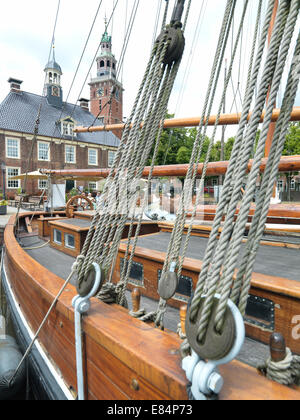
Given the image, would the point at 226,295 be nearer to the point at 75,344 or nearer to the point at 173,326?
the point at 75,344

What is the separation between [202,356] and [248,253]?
35 cm

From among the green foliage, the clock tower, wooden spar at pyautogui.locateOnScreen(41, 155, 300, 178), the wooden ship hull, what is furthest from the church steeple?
the wooden ship hull

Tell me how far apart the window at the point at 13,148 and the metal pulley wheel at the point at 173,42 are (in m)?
22.7

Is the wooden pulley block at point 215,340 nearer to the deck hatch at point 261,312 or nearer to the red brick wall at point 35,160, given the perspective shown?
the deck hatch at point 261,312

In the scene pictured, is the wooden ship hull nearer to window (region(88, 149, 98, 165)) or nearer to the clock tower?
window (region(88, 149, 98, 165))

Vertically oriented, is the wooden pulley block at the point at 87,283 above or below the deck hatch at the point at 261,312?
above

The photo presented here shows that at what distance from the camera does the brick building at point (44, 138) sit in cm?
2125

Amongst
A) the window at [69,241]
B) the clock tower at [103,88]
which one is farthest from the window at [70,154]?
the window at [69,241]

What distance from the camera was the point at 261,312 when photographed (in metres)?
1.65

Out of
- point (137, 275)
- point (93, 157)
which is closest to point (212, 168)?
point (137, 275)

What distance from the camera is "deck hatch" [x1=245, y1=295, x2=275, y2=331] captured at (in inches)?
62.9

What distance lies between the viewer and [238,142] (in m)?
0.90

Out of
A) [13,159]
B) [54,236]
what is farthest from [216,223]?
[13,159]

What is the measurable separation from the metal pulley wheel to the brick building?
1719cm
